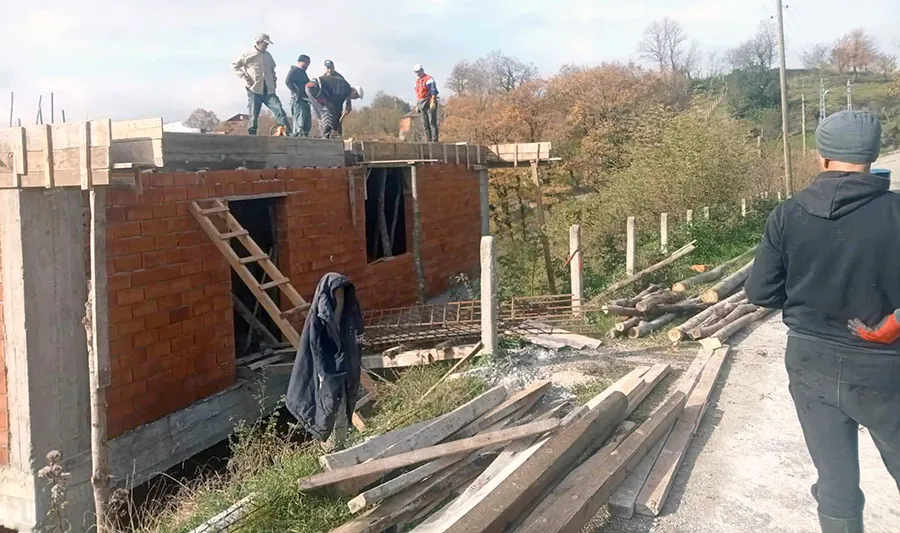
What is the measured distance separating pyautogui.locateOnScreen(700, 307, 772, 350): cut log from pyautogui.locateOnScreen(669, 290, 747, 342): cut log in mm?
255

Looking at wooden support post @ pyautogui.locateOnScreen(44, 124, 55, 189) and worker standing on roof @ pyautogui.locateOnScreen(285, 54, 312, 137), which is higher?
worker standing on roof @ pyautogui.locateOnScreen(285, 54, 312, 137)

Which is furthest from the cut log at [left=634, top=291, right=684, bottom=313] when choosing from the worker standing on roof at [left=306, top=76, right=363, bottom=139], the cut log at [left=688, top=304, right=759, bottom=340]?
the worker standing on roof at [left=306, top=76, right=363, bottom=139]

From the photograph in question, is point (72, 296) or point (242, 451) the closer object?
point (242, 451)

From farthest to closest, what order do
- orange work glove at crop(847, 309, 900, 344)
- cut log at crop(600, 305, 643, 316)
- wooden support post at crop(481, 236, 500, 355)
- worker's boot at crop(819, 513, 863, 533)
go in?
cut log at crop(600, 305, 643, 316)
wooden support post at crop(481, 236, 500, 355)
worker's boot at crop(819, 513, 863, 533)
orange work glove at crop(847, 309, 900, 344)

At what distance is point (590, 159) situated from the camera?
24.8 meters

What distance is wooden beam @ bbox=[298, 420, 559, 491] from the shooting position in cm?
397

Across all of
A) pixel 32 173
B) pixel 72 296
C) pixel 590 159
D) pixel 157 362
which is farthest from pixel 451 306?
pixel 590 159

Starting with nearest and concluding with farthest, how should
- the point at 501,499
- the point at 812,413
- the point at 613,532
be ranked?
the point at 812,413 < the point at 501,499 < the point at 613,532

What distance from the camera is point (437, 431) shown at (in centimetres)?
465

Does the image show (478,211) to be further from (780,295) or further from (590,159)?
(590,159)

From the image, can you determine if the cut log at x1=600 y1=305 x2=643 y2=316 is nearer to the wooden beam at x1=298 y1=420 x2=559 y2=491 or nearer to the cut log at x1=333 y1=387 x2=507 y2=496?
the cut log at x1=333 y1=387 x2=507 y2=496

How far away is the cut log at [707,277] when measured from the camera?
1036 cm

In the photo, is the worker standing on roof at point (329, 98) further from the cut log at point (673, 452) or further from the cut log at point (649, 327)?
the cut log at point (673, 452)

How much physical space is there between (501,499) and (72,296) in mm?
4123
